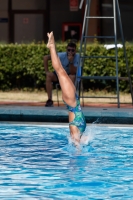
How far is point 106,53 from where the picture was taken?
17.1m

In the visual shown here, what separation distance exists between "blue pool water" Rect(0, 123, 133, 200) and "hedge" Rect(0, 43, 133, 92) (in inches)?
227

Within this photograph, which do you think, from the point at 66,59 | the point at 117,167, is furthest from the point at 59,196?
the point at 66,59

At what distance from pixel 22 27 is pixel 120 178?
620 inches

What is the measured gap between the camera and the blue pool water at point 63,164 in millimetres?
6230

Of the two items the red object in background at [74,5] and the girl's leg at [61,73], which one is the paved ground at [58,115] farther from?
the red object in background at [74,5]

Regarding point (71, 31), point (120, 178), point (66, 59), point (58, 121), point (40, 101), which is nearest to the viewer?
point (120, 178)

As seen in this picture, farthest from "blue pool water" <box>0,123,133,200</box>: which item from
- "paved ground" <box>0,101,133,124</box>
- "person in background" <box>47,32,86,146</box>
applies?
"paved ground" <box>0,101,133,124</box>

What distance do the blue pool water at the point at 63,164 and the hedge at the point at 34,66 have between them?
18.9 ft

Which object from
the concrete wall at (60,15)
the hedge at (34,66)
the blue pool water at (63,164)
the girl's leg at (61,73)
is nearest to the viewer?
the blue pool water at (63,164)

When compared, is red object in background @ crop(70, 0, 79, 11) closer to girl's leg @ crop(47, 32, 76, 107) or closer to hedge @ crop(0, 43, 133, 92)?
hedge @ crop(0, 43, 133, 92)

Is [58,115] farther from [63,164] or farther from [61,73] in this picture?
[63,164]

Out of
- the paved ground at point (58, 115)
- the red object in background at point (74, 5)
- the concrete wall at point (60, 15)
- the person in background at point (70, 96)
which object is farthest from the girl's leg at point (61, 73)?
the concrete wall at point (60, 15)

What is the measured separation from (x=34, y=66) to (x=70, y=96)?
8.84 meters

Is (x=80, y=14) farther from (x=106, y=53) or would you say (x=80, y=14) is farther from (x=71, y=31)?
(x=106, y=53)
